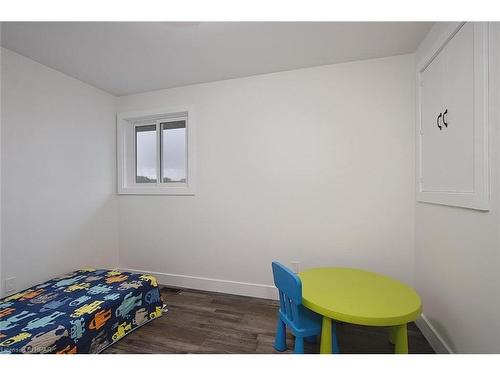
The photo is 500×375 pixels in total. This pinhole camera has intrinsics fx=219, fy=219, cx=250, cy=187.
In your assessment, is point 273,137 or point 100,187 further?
point 100,187

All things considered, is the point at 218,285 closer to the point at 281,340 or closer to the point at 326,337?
the point at 281,340

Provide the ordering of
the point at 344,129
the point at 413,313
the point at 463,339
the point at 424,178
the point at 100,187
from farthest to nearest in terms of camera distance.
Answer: the point at 100,187 → the point at 344,129 → the point at 424,178 → the point at 463,339 → the point at 413,313

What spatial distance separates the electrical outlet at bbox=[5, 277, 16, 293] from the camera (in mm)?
1872

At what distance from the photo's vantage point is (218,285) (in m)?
2.49

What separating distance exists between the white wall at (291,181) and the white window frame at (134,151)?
0.10 meters

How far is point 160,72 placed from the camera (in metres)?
2.29

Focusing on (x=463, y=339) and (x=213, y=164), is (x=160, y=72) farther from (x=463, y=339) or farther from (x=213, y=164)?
(x=463, y=339)

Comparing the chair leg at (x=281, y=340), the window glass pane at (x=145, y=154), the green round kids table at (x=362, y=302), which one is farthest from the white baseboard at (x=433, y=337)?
the window glass pane at (x=145, y=154)

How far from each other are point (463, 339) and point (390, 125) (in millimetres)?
1626

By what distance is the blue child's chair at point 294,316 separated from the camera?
1323mm

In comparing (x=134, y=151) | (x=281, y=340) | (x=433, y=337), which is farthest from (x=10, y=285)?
(x=433, y=337)

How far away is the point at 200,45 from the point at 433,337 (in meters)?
2.88

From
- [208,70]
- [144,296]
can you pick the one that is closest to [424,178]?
[208,70]

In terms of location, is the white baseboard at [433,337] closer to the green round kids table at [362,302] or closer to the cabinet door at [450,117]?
the green round kids table at [362,302]
